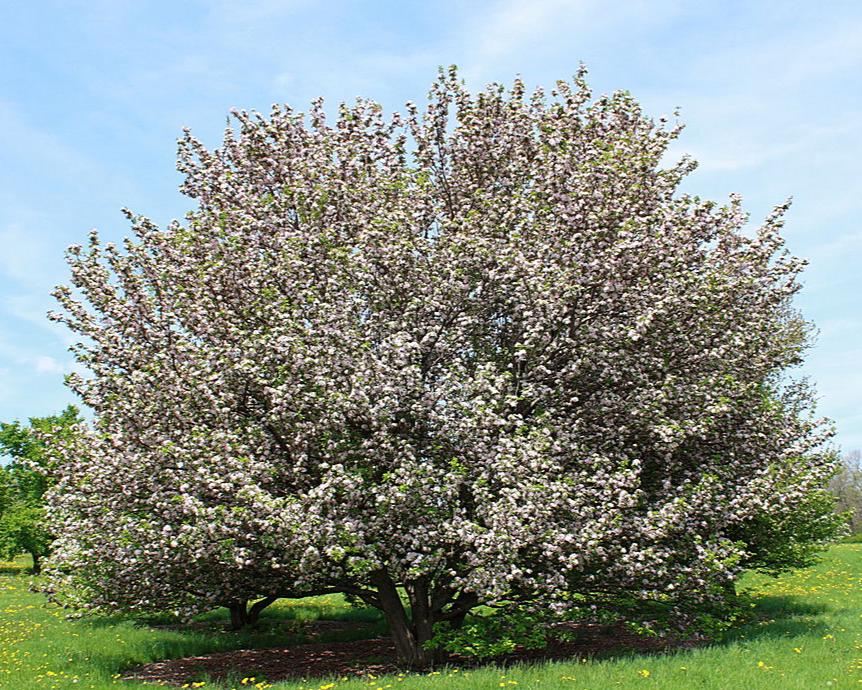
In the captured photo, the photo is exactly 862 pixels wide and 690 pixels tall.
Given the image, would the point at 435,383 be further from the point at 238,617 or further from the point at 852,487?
the point at 852,487

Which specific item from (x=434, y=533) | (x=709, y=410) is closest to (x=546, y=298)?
(x=709, y=410)

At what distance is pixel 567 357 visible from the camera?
55.3ft

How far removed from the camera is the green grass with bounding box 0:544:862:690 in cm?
1261

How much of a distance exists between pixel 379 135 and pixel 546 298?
7.29m

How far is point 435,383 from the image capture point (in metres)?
16.0

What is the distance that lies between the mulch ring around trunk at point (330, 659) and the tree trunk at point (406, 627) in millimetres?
467

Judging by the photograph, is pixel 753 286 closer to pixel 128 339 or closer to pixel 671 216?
pixel 671 216

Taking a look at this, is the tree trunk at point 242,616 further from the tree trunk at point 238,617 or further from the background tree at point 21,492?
the background tree at point 21,492

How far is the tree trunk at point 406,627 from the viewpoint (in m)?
16.9

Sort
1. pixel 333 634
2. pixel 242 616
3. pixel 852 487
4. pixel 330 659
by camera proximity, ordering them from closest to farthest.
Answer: pixel 330 659 < pixel 333 634 < pixel 242 616 < pixel 852 487

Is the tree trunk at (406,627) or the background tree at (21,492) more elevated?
the background tree at (21,492)

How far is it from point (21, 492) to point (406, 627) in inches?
2623

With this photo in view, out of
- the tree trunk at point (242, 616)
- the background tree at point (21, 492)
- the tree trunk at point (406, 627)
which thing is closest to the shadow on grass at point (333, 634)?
the tree trunk at point (242, 616)

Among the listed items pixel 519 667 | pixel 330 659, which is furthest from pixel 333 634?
pixel 519 667
